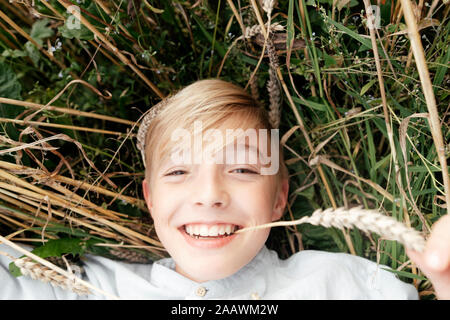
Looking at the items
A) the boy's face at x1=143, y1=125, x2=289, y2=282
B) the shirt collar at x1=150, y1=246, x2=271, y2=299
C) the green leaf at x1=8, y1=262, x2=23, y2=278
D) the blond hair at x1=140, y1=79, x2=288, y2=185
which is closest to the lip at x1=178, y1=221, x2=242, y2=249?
the boy's face at x1=143, y1=125, x2=289, y2=282

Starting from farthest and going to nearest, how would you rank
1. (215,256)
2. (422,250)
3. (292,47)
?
(292,47), (215,256), (422,250)

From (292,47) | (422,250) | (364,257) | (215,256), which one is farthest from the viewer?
(364,257)

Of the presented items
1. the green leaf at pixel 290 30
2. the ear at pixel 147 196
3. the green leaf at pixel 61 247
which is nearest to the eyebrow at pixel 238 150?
the ear at pixel 147 196

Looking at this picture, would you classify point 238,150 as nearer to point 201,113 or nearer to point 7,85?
point 201,113

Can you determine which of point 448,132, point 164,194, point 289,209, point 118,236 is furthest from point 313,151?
point 118,236

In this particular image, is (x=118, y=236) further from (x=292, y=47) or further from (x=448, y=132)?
(x=448, y=132)

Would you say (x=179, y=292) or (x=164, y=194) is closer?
(x=164, y=194)

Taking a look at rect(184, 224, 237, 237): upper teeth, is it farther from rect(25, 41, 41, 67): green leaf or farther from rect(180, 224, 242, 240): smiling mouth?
rect(25, 41, 41, 67): green leaf

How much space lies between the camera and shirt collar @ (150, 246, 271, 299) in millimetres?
1243

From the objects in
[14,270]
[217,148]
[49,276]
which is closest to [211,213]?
[217,148]

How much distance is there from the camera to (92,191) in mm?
1452

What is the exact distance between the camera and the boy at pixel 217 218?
3.68 ft

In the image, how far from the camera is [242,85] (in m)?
1.47

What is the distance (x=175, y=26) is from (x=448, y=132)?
1050 mm
